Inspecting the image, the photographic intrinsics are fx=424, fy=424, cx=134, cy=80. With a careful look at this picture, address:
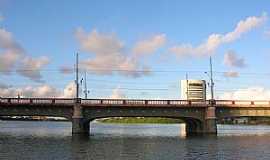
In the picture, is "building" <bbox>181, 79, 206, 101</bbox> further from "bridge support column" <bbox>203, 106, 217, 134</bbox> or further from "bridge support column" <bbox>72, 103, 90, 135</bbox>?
"bridge support column" <bbox>72, 103, 90, 135</bbox>

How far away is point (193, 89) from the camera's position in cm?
15412

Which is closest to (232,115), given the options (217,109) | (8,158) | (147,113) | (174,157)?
(217,109)

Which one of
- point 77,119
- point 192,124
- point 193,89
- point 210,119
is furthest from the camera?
point 193,89

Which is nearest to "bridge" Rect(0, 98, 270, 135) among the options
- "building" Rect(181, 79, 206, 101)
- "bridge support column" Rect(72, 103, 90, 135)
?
"bridge support column" Rect(72, 103, 90, 135)

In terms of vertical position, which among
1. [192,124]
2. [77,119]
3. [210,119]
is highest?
[77,119]

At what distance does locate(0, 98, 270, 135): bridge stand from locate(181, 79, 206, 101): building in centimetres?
5735

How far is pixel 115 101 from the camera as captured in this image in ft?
282

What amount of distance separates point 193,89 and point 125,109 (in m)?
70.8

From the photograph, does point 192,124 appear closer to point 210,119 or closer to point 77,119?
point 210,119

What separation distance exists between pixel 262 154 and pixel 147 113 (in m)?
42.9

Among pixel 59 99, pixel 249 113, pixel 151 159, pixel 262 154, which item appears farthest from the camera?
pixel 249 113

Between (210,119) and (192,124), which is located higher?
(210,119)

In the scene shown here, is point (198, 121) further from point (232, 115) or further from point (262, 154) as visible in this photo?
point (262, 154)

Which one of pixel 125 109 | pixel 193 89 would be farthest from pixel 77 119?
pixel 193 89
